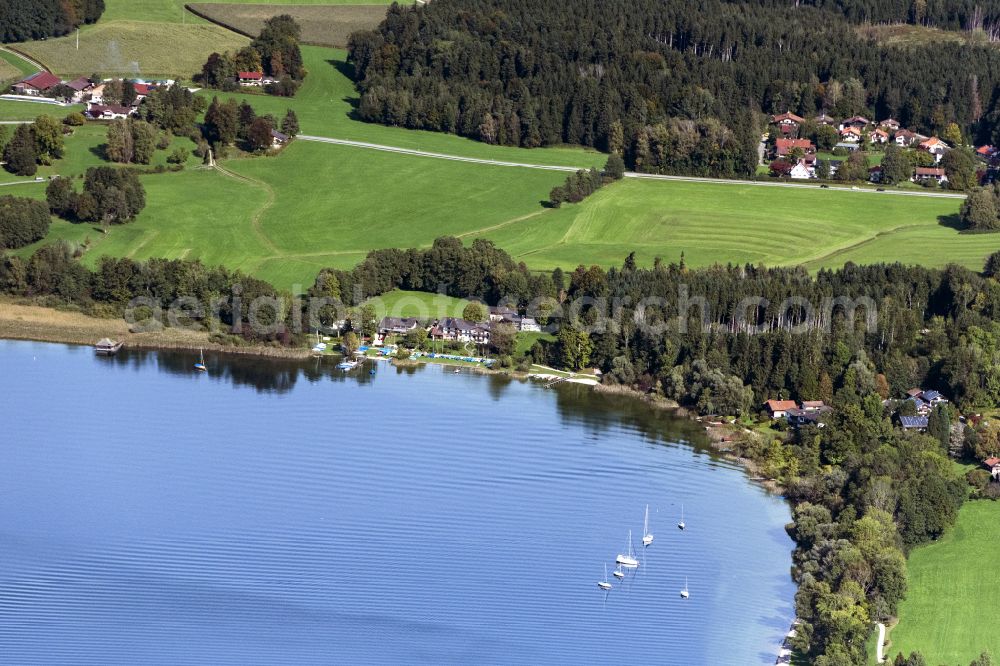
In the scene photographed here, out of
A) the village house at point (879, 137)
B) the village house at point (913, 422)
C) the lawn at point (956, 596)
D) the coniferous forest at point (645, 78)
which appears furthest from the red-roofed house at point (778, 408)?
the village house at point (879, 137)

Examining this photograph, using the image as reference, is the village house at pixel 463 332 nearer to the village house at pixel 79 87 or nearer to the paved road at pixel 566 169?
the paved road at pixel 566 169

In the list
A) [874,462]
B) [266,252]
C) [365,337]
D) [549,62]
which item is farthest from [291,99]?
[874,462]

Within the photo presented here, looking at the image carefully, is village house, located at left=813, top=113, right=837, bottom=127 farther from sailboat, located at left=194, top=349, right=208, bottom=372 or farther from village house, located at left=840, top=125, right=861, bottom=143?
sailboat, located at left=194, top=349, right=208, bottom=372

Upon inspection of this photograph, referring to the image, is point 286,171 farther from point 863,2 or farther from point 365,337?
point 863,2

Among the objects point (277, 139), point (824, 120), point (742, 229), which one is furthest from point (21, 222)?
point (824, 120)

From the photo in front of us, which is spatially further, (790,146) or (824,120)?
(824,120)

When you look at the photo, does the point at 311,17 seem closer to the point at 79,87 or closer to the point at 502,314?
the point at 79,87

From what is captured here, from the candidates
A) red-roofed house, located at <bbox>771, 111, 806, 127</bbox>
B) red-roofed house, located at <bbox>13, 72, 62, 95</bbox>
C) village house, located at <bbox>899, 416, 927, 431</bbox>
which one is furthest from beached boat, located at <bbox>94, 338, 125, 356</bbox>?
red-roofed house, located at <bbox>771, 111, 806, 127</bbox>
